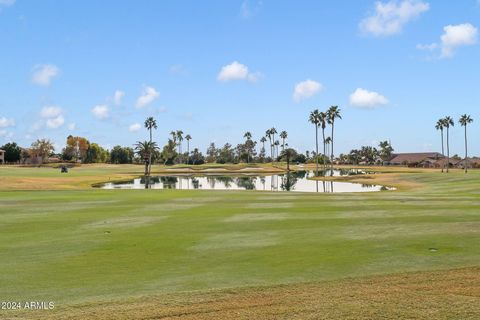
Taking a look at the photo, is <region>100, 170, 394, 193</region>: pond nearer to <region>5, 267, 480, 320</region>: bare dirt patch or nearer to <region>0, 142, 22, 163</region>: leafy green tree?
<region>5, 267, 480, 320</region>: bare dirt patch

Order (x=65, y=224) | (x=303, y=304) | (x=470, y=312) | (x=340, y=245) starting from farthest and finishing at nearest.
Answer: (x=65, y=224), (x=340, y=245), (x=303, y=304), (x=470, y=312)

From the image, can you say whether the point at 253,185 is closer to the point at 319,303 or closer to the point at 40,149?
the point at 319,303

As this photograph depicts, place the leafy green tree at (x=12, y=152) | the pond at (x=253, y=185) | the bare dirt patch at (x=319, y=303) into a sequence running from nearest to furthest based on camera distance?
1. the bare dirt patch at (x=319, y=303)
2. the pond at (x=253, y=185)
3. the leafy green tree at (x=12, y=152)

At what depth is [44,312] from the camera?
30.7 feet

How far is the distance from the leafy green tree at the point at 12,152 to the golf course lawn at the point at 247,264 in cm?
17572

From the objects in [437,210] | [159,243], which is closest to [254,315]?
[159,243]

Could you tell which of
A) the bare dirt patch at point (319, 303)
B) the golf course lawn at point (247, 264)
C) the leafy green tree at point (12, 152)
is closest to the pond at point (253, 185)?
the golf course lawn at point (247, 264)

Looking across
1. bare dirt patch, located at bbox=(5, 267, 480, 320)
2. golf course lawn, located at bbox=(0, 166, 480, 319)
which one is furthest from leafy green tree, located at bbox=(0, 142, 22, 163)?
bare dirt patch, located at bbox=(5, 267, 480, 320)

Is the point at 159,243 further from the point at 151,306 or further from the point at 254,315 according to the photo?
the point at 254,315

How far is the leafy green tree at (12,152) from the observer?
183m

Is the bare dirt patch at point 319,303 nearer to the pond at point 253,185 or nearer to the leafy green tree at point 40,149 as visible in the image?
the pond at point 253,185

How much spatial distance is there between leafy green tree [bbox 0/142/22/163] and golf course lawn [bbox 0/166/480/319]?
6918 inches

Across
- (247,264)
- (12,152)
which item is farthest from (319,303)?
(12,152)

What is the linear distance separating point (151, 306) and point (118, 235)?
9.31m
